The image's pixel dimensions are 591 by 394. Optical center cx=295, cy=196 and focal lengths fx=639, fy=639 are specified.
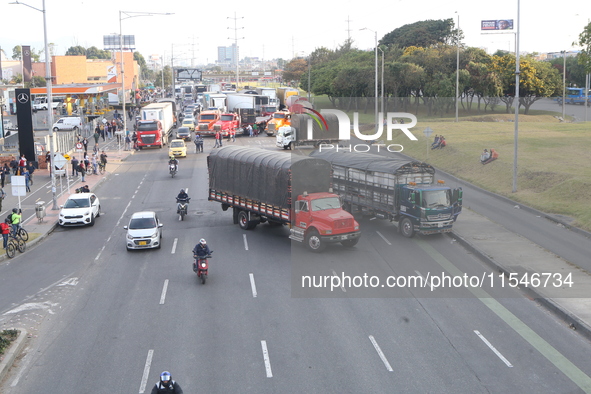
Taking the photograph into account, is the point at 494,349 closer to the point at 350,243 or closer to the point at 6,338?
the point at 350,243

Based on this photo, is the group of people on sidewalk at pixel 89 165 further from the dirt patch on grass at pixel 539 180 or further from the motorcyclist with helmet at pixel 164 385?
the motorcyclist with helmet at pixel 164 385

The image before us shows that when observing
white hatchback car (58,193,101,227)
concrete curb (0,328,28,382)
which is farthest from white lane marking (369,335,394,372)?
white hatchback car (58,193,101,227)

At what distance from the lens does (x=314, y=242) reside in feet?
80.7

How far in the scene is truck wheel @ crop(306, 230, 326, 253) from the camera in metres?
24.4

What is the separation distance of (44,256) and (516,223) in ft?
68.6

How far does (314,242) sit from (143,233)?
277 inches

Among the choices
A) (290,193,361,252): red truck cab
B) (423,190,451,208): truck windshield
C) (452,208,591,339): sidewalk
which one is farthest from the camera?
(423,190,451,208): truck windshield

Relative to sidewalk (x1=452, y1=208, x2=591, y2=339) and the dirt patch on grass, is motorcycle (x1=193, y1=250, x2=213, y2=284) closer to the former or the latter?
sidewalk (x1=452, y1=208, x2=591, y2=339)

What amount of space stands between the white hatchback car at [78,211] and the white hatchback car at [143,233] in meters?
5.47

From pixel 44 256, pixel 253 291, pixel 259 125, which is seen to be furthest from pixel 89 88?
pixel 253 291

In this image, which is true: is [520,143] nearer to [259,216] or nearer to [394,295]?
[259,216]

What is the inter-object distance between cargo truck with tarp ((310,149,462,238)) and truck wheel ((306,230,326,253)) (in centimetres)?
471

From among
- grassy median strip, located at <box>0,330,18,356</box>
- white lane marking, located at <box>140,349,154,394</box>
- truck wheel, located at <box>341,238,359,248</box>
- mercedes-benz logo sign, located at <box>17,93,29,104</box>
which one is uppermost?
mercedes-benz logo sign, located at <box>17,93,29,104</box>

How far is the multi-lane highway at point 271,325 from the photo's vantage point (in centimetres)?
1409
